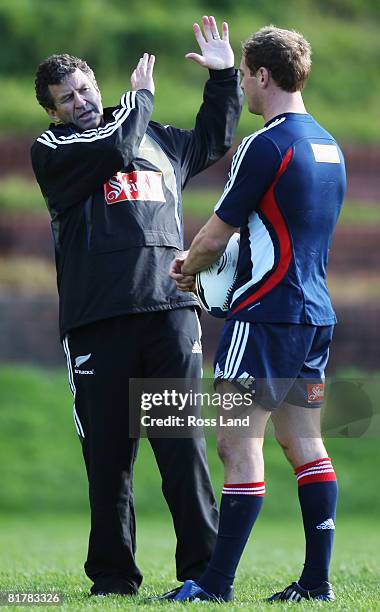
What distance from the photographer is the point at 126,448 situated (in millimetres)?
4664

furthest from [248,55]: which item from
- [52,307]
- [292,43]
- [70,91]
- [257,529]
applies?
[52,307]

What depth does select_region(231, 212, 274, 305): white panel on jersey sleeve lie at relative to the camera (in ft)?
13.5

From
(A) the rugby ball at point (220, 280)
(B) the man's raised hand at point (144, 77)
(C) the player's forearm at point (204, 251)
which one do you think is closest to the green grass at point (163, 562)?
(A) the rugby ball at point (220, 280)

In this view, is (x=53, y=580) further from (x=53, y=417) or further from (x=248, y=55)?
(x=53, y=417)

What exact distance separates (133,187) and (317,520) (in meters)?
1.52

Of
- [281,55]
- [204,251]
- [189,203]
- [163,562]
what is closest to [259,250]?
[204,251]

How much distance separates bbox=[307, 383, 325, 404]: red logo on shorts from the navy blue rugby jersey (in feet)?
0.81

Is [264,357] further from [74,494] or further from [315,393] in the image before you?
[74,494]

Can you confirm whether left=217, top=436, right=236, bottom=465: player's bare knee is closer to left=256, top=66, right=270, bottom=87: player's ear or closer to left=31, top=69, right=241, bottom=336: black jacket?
left=31, top=69, right=241, bottom=336: black jacket

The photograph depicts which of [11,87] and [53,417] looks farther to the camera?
[11,87]

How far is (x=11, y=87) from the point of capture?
1991 centimetres

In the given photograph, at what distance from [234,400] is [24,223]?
40.8 ft

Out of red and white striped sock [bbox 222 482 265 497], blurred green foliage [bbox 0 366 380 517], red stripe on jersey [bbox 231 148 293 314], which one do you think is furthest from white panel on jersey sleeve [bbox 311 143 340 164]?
blurred green foliage [bbox 0 366 380 517]

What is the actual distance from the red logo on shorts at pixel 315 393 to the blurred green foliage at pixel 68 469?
7415 mm
